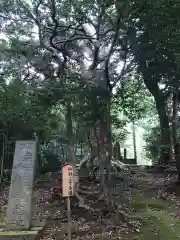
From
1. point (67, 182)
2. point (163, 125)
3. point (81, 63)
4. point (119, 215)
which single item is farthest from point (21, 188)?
point (163, 125)

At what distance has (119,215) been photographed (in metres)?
8.05

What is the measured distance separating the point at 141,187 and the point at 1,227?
18.6ft

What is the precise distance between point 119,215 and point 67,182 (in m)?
2.56

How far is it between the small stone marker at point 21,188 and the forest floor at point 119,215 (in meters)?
0.47

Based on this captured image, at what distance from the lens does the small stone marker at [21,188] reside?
23.7 ft

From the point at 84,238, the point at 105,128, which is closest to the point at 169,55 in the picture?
the point at 105,128

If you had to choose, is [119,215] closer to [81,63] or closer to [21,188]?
[21,188]

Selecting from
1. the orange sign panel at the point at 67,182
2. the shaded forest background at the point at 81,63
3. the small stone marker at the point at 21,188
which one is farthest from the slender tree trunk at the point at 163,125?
the orange sign panel at the point at 67,182

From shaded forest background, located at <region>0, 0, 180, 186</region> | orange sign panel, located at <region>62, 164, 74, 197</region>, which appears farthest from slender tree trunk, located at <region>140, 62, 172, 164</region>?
orange sign panel, located at <region>62, 164, 74, 197</region>

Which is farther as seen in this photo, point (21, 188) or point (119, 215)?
point (119, 215)

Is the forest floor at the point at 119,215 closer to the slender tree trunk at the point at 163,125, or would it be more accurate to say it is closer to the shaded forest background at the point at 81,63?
the shaded forest background at the point at 81,63

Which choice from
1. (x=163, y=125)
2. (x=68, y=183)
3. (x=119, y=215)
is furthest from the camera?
(x=163, y=125)

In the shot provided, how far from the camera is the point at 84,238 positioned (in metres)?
7.16

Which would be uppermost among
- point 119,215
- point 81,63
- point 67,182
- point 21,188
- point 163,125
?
point 81,63
